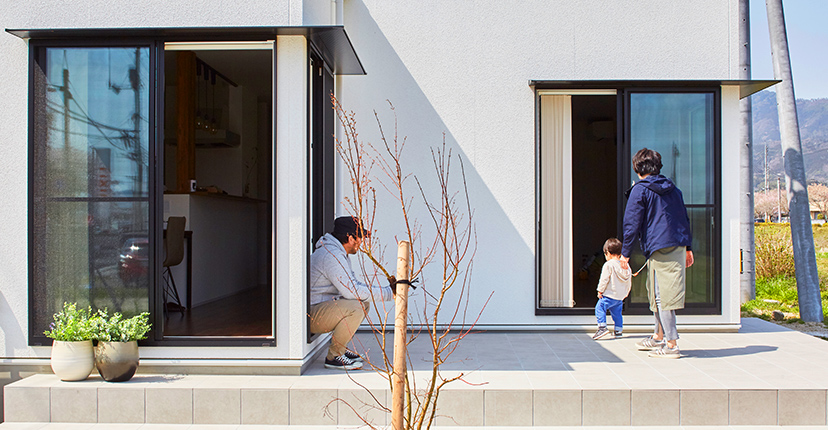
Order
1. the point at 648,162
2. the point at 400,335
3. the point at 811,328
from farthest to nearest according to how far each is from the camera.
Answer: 1. the point at 811,328
2. the point at 648,162
3. the point at 400,335

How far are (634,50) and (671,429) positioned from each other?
3.36 metres

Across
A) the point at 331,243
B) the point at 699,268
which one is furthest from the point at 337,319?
the point at 699,268

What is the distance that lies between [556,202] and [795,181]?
3220 millimetres

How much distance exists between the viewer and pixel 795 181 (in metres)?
6.77

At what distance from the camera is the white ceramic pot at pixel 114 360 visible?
3.54m

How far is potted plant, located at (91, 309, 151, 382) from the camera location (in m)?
3.54

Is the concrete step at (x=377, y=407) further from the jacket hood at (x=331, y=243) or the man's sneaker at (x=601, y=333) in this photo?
the man's sneaker at (x=601, y=333)

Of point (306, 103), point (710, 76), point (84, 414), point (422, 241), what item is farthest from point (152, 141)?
point (710, 76)

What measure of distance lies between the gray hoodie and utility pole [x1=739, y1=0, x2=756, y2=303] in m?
5.42

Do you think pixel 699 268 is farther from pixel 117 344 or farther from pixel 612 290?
pixel 117 344

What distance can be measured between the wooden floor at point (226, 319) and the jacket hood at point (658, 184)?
9.30ft

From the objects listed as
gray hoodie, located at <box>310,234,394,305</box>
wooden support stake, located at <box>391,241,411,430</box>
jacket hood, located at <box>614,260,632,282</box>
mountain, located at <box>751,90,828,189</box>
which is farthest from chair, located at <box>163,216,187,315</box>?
mountain, located at <box>751,90,828,189</box>

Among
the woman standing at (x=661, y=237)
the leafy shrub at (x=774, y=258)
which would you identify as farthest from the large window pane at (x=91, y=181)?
the leafy shrub at (x=774, y=258)

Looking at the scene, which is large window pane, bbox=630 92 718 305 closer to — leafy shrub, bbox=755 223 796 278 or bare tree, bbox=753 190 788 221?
leafy shrub, bbox=755 223 796 278
